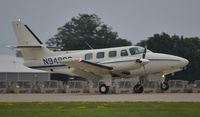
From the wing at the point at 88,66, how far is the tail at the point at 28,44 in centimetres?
480

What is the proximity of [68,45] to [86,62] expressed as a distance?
61.2 m

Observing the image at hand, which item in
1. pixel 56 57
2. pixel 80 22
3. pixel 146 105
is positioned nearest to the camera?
pixel 146 105

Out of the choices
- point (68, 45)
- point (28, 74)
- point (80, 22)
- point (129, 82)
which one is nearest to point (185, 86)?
point (129, 82)

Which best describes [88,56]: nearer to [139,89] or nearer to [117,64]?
[117,64]

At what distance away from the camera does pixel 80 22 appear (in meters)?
117

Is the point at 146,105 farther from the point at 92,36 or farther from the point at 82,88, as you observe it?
the point at 92,36

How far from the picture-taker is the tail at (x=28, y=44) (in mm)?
46375

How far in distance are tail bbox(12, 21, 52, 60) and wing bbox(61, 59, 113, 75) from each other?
4796 millimetres

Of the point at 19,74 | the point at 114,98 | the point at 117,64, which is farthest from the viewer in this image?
the point at 19,74

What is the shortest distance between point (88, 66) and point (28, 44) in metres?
7.22

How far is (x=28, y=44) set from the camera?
4691 cm

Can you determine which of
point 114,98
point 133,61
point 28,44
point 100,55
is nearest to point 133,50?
point 133,61

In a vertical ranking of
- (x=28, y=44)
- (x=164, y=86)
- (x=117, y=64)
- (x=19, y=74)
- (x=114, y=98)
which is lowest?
(x=114, y=98)

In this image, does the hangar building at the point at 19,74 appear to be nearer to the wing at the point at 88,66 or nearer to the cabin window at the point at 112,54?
the wing at the point at 88,66
